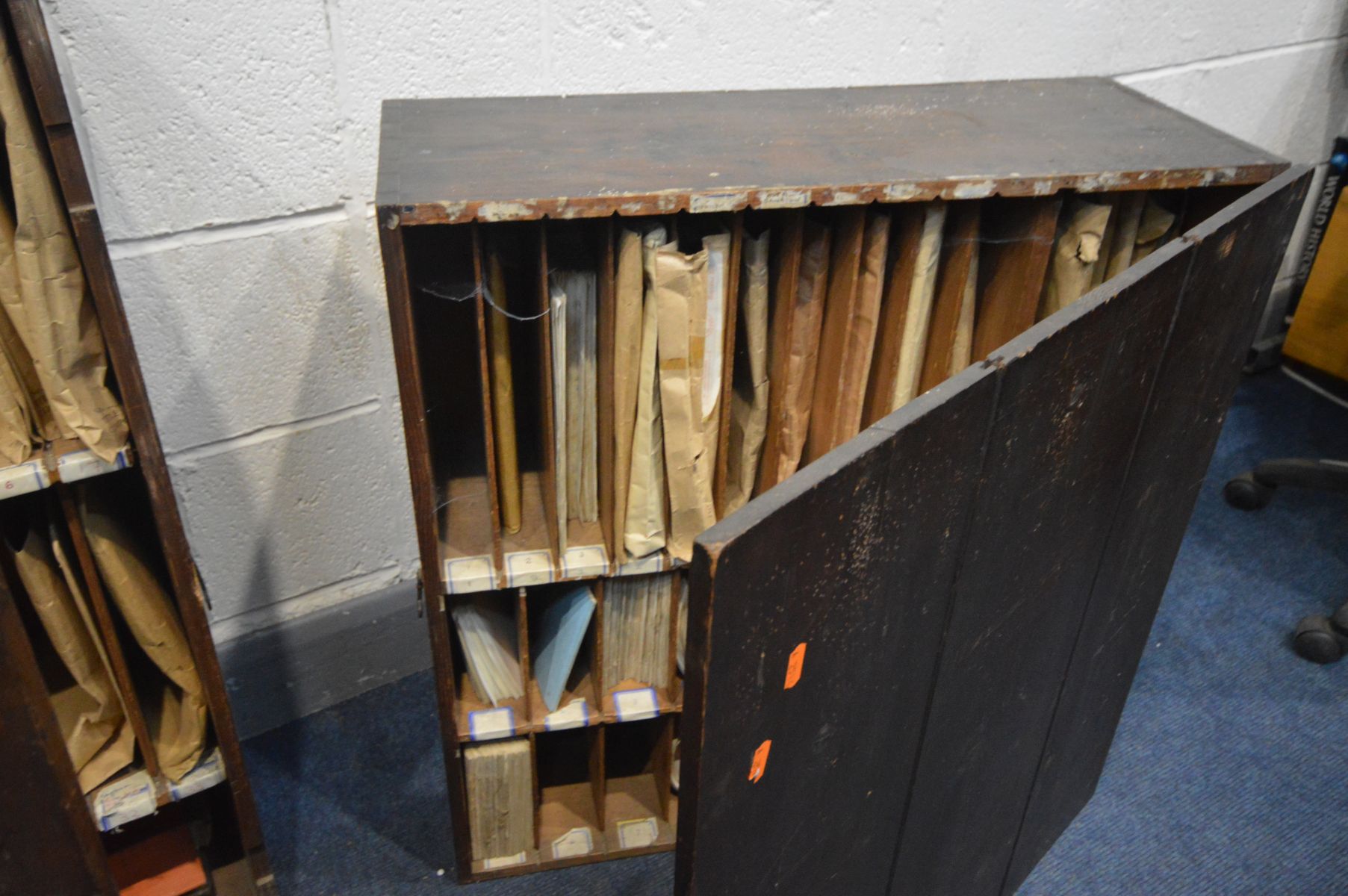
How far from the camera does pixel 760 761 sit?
0.86 meters

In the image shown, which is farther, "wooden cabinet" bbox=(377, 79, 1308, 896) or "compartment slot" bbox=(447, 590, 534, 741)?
"compartment slot" bbox=(447, 590, 534, 741)

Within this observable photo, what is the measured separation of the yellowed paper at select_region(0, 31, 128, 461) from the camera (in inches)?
37.9

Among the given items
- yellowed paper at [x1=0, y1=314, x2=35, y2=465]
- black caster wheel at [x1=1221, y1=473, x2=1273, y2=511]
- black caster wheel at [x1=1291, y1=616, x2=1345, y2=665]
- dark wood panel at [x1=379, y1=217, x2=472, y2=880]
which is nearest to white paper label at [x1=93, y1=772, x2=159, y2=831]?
dark wood panel at [x1=379, y1=217, x2=472, y2=880]

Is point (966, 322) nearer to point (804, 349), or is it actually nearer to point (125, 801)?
point (804, 349)

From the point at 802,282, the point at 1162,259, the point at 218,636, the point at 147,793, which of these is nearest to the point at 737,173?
the point at 802,282

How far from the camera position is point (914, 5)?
1.74 meters

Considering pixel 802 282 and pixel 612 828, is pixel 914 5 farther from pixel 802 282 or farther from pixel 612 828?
pixel 612 828

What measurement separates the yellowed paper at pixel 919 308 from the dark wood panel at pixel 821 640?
1.10 ft

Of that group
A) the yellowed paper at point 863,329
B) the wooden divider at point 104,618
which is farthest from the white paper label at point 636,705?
the wooden divider at point 104,618

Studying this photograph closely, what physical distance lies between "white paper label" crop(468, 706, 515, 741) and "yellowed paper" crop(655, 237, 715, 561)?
36cm

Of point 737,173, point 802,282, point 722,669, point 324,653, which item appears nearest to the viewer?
point 722,669

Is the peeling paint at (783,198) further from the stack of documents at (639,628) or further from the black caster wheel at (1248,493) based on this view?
the black caster wheel at (1248,493)

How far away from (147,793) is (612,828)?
0.70 meters

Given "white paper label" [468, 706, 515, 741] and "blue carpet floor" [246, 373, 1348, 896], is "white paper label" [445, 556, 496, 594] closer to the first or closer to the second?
"white paper label" [468, 706, 515, 741]
